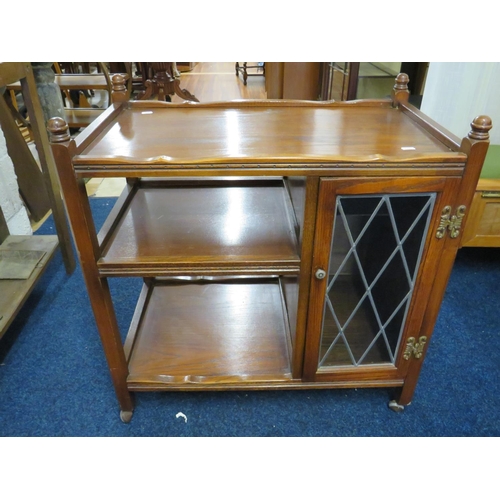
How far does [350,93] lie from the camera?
212 centimetres

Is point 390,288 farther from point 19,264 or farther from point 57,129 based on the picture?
point 19,264

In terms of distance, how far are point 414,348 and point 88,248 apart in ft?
2.72

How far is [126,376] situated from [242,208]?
21.8 inches

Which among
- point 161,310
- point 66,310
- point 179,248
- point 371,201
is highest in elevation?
point 371,201

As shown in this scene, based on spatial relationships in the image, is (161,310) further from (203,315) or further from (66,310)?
(66,310)

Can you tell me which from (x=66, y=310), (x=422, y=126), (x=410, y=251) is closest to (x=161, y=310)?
(x=66, y=310)

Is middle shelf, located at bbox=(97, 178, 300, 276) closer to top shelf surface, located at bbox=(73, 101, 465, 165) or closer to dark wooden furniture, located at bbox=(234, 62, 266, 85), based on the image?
top shelf surface, located at bbox=(73, 101, 465, 165)

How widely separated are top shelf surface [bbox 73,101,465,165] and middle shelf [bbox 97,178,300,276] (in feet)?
0.71

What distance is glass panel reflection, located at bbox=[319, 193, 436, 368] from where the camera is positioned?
90cm

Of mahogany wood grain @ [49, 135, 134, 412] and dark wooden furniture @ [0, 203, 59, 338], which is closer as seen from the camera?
mahogany wood grain @ [49, 135, 134, 412]

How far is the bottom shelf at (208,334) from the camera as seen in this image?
3.77ft

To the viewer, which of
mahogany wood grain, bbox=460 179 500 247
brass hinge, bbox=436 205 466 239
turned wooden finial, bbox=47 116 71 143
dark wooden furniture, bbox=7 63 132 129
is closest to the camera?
turned wooden finial, bbox=47 116 71 143

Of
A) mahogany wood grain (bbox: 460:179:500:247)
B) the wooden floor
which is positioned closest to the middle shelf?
mahogany wood grain (bbox: 460:179:500:247)

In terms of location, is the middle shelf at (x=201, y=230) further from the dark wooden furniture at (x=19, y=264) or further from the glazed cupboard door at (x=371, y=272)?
the dark wooden furniture at (x=19, y=264)
